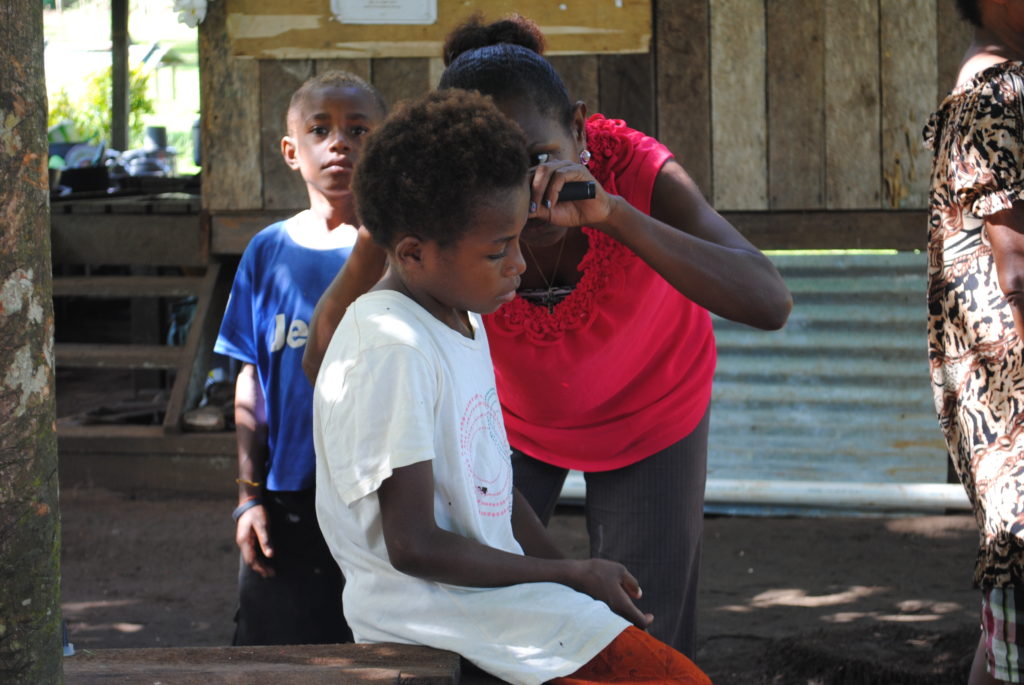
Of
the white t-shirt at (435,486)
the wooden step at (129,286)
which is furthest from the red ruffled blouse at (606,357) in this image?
the wooden step at (129,286)

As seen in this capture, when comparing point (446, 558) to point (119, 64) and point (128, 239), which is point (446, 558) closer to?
point (128, 239)

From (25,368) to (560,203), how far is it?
996 millimetres

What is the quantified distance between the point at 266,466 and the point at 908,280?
3.75m

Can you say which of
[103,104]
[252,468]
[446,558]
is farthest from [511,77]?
[103,104]

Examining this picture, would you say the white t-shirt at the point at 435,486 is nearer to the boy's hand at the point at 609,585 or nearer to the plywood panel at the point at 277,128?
the boy's hand at the point at 609,585

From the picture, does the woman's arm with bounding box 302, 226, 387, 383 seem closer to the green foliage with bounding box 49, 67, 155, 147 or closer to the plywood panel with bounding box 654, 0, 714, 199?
the plywood panel with bounding box 654, 0, 714, 199

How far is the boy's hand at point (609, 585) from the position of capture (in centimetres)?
189

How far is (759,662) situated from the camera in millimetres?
3938

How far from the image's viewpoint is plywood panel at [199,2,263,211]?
5.69 metres

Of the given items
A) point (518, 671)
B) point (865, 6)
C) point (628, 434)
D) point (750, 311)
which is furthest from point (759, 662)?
point (865, 6)

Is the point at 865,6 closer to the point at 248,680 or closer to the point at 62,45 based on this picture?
the point at 248,680

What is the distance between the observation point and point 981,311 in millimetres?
2387

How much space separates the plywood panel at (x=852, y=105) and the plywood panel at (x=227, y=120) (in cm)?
266

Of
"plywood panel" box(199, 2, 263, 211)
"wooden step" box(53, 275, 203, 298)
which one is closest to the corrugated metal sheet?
"plywood panel" box(199, 2, 263, 211)
